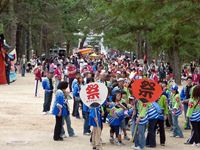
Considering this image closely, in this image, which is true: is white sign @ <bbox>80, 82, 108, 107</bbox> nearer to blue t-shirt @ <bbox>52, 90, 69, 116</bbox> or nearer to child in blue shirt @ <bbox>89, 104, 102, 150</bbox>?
child in blue shirt @ <bbox>89, 104, 102, 150</bbox>

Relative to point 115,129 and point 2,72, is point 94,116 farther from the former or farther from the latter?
point 2,72

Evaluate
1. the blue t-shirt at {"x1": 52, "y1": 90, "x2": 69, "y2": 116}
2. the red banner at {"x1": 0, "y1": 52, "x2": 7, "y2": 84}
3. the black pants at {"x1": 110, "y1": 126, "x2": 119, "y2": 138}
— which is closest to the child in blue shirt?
the black pants at {"x1": 110, "y1": 126, "x2": 119, "y2": 138}

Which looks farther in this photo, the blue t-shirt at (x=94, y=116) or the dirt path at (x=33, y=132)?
the dirt path at (x=33, y=132)

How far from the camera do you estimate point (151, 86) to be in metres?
11.8

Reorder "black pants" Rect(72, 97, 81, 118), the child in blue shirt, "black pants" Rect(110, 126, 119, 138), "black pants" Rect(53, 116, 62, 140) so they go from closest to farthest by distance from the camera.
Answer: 1. the child in blue shirt
2. "black pants" Rect(110, 126, 119, 138)
3. "black pants" Rect(53, 116, 62, 140)
4. "black pants" Rect(72, 97, 81, 118)

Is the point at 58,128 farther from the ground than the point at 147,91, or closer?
closer

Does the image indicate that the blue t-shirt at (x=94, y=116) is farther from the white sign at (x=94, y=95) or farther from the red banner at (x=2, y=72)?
the red banner at (x=2, y=72)

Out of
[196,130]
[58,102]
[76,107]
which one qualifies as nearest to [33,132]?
[58,102]

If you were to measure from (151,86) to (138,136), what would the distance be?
1.27m

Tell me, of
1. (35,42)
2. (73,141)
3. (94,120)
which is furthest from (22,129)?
(35,42)

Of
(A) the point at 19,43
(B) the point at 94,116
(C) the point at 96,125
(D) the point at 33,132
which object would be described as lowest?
(D) the point at 33,132

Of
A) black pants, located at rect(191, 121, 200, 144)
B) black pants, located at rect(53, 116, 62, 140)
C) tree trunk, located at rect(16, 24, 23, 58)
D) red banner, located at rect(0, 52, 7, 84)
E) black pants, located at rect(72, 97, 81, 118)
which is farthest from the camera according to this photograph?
tree trunk, located at rect(16, 24, 23, 58)

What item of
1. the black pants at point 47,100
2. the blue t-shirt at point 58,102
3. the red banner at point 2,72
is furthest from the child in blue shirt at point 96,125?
the red banner at point 2,72

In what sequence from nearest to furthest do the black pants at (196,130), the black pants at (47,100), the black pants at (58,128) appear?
1. the black pants at (196,130)
2. the black pants at (58,128)
3. the black pants at (47,100)
